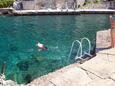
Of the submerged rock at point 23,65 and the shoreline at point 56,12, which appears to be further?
the shoreline at point 56,12

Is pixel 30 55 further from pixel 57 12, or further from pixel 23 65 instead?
pixel 57 12

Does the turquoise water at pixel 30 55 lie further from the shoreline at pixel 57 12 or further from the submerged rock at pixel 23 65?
the shoreline at pixel 57 12

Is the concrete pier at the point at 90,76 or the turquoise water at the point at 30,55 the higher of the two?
the concrete pier at the point at 90,76

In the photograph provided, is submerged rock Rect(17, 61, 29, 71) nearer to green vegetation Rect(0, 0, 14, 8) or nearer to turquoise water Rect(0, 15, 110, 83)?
turquoise water Rect(0, 15, 110, 83)

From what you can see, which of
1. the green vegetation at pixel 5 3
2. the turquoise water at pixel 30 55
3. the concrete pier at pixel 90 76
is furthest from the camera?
the green vegetation at pixel 5 3

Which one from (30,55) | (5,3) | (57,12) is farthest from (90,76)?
(5,3)

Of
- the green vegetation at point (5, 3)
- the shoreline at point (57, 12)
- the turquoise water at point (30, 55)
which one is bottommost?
the shoreline at point (57, 12)

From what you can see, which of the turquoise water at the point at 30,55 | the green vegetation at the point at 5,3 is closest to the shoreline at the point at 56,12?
the green vegetation at the point at 5,3

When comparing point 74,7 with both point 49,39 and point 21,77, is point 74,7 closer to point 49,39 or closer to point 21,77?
point 49,39

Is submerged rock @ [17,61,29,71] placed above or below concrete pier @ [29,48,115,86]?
below

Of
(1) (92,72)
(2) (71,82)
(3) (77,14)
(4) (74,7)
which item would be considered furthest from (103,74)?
(4) (74,7)

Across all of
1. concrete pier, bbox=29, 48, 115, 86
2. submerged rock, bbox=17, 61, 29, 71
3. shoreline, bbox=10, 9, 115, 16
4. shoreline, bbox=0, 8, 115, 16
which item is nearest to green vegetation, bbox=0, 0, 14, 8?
shoreline, bbox=0, 8, 115, 16

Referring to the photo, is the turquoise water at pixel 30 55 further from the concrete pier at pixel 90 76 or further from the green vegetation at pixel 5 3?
the green vegetation at pixel 5 3

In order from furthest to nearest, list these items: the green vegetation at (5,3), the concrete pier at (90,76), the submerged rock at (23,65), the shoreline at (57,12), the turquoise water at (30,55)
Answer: the green vegetation at (5,3) < the shoreline at (57,12) < the submerged rock at (23,65) < the turquoise water at (30,55) < the concrete pier at (90,76)
